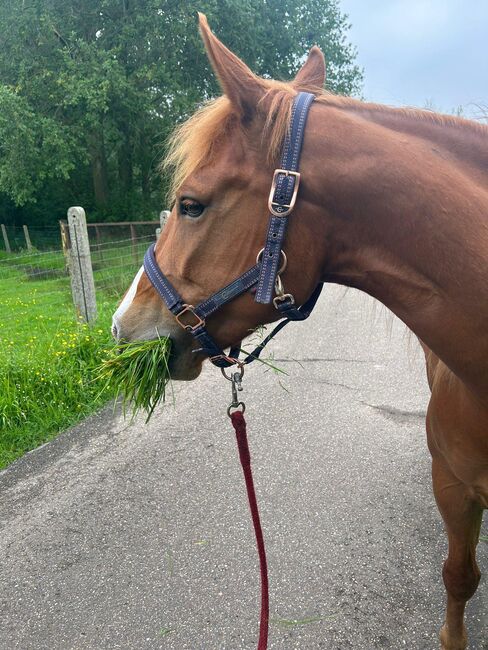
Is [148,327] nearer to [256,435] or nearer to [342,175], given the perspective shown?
[342,175]

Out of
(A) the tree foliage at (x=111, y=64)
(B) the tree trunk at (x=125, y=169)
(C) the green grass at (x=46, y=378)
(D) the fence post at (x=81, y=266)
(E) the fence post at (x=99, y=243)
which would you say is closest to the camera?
(C) the green grass at (x=46, y=378)

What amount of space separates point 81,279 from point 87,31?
1591cm

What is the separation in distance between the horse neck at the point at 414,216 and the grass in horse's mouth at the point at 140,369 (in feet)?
2.13

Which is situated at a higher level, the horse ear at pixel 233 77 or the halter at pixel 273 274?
the horse ear at pixel 233 77

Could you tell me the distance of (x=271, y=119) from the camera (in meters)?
1.27

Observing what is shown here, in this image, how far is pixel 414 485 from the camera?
9.88 feet

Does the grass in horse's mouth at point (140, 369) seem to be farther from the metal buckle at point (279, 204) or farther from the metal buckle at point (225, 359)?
the metal buckle at point (279, 204)

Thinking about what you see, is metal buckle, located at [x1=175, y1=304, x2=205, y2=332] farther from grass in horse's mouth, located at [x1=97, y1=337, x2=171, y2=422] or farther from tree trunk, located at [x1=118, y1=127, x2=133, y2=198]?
tree trunk, located at [x1=118, y1=127, x2=133, y2=198]

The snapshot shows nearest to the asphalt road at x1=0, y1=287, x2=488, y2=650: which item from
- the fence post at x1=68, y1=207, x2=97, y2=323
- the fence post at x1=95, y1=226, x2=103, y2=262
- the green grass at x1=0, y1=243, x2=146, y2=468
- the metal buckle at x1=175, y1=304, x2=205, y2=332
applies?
the green grass at x1=0, y1=243, x2=146, y2=468

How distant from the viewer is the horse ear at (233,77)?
4.10 feet

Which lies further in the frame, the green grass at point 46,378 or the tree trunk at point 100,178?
the tree trunk at point 100,178

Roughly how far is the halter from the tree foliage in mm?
13415

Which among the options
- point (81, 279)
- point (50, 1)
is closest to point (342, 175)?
point (81, 279)

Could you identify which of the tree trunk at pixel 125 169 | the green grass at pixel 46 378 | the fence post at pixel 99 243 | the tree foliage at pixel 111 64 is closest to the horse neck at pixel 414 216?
the green grass at pixel 46 378
